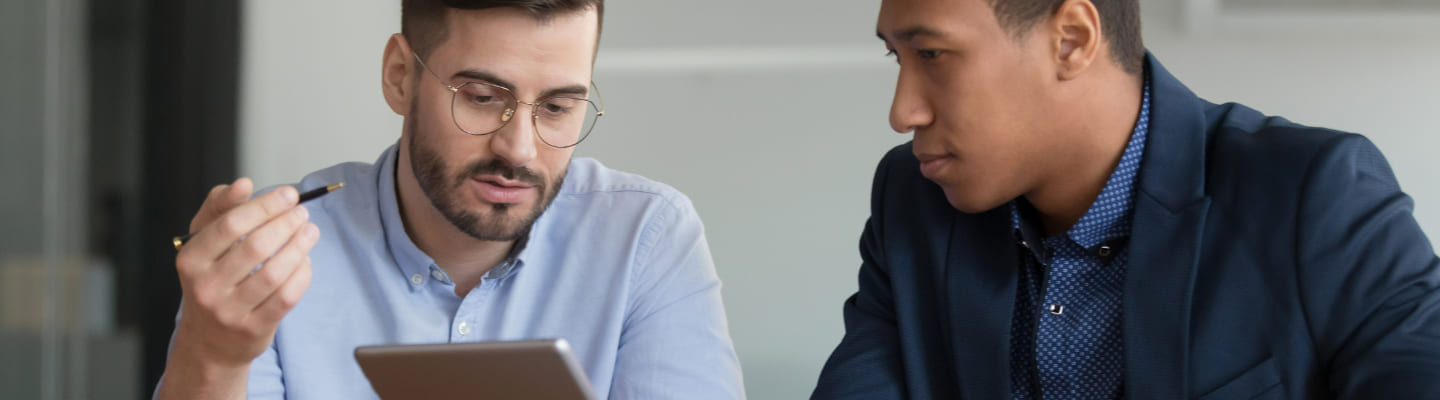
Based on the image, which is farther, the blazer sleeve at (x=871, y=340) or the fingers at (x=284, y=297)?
the blazer sleeve at (x=871, y=340)

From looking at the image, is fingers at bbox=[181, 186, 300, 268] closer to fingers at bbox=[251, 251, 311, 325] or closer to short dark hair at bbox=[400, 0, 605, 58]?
fingers at bbox=[251, 251, 311, 325]

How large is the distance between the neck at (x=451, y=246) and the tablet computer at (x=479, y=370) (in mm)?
587

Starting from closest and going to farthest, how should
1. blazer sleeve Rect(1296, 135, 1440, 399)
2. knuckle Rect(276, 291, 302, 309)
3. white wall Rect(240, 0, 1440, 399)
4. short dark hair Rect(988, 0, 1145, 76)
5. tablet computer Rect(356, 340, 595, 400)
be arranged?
tablet computer Rect(356, 340, 595, 400), blazer sleeve Rect(1296, 135, 1440, 399), knuckle Rect(276, 291, 302, 309), short dark hair Rect(988, 0, 1145, 76), white wall Rect(240, 0, 1440, 399)

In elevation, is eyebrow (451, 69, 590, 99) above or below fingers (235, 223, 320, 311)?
above

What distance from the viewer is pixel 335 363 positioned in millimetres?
1616

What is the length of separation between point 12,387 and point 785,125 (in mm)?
1733

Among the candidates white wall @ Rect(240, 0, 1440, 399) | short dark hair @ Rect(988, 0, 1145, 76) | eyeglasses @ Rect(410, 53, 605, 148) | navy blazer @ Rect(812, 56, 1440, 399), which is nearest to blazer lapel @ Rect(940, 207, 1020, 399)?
navy blazer @ Rect(812, 56, 1440, 399)

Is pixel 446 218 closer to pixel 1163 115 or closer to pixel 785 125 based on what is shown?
pixel 1163 115

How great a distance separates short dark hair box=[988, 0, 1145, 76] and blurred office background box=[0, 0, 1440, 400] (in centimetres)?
119

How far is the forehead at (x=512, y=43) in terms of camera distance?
160 cm

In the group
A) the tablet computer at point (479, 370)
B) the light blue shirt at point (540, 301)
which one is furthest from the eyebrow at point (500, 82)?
the tablet computer at point (479, 370)

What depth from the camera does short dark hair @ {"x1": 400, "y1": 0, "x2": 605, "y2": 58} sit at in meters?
1.61

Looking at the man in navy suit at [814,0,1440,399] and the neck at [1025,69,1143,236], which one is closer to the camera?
the man in navy suit at [814,0,1440,399]

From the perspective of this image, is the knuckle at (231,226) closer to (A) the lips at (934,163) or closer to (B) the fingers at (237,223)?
(B) the fingers at (237,223)
